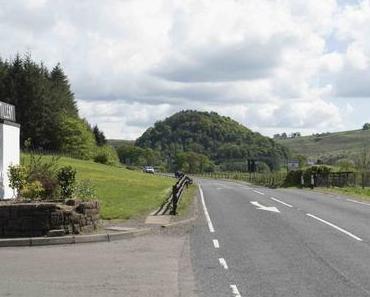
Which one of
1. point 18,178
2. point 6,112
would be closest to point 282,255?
point 18,178

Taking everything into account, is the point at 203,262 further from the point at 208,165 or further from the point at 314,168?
the point at 208,165

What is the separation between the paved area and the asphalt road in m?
0.48

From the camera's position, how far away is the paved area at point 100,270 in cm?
1067

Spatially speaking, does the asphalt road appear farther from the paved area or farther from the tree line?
the tree line

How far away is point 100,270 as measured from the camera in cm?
1267

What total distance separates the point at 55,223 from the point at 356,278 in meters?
8.47

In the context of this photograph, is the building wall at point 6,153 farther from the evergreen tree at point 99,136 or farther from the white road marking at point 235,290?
the evergreen tree at point 99,136

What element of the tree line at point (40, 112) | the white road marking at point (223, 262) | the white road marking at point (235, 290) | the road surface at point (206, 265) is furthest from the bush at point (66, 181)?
the tree line at point (40, 112)

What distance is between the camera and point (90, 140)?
9681 cm

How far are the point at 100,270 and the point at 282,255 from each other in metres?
4.10

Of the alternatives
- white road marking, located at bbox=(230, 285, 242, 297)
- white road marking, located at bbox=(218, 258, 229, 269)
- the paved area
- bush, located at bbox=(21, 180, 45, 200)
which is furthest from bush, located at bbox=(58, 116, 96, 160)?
white road marking, located at bbox=(230, 285, 242, 297)

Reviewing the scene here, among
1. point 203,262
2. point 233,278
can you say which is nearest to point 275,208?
point 203,262

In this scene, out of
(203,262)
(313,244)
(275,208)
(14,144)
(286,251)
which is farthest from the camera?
(275,208)

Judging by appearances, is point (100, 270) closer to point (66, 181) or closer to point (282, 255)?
point (282, 255)
